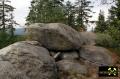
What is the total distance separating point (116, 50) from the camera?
19984 millimetres

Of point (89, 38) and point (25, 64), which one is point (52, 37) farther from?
point (25, 64)

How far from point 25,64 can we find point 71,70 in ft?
12.0

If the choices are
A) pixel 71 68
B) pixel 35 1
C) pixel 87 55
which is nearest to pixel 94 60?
pixel 87 55

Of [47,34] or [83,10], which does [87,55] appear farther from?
[83,10]

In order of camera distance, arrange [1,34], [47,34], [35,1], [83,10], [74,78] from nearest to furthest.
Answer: [74,78]
[47,34]
[1,34]
[35,1]
[83,10]

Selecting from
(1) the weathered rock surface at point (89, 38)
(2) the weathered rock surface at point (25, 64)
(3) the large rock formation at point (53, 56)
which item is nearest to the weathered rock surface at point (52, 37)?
(3) the large rock formation at point (53, 56)

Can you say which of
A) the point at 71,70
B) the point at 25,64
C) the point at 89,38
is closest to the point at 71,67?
the point at 71,70

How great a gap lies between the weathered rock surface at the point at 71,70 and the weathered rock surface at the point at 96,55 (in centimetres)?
153

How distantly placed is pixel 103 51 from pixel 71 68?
363cm

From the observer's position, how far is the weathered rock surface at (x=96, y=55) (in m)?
18.0

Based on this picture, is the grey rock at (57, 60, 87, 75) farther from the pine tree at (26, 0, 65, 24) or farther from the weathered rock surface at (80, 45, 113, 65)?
the pine tree at (26, 0, 65, 24)

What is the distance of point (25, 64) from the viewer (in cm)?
1338

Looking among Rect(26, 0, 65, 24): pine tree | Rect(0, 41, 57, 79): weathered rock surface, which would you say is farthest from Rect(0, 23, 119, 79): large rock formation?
Rect(26, 0, 65, 24): pine tree

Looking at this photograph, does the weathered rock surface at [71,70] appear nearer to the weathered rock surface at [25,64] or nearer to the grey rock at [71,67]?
the grey rock at [71,67]
